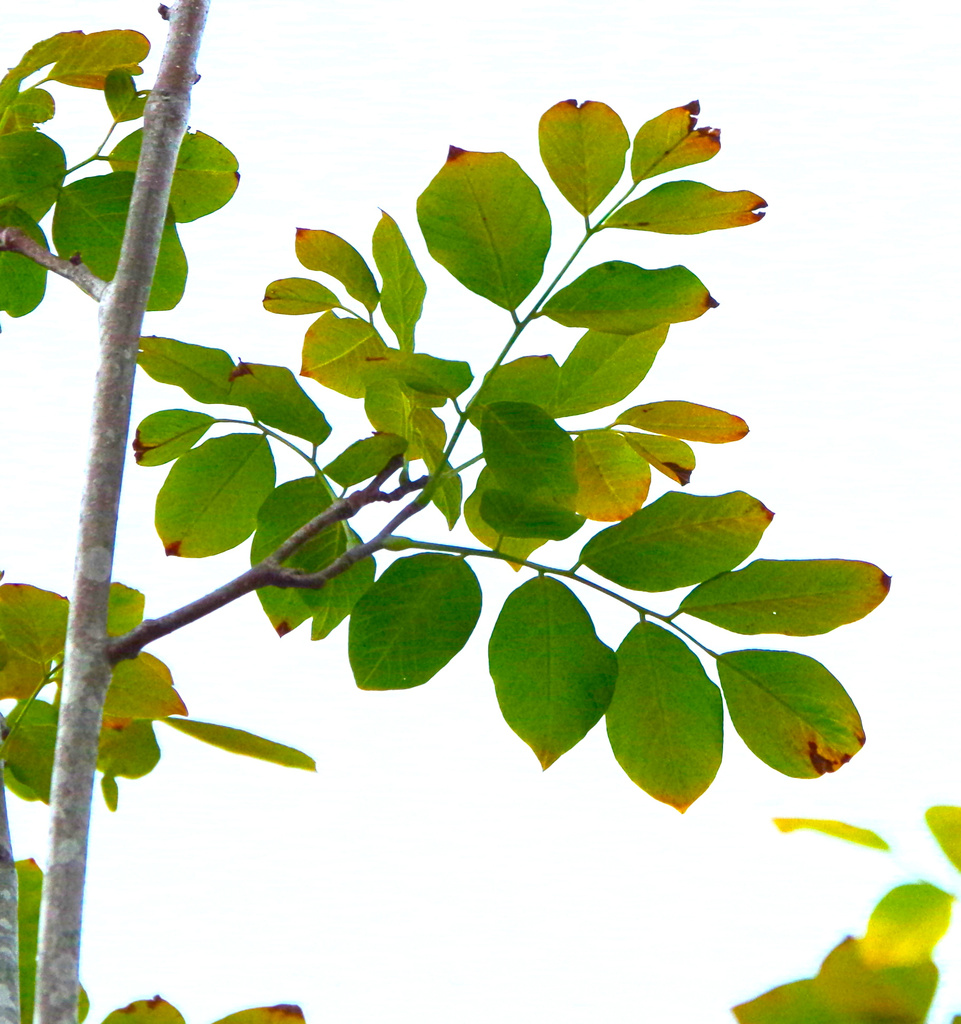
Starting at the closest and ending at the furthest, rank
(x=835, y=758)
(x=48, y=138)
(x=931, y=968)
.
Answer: (x=931, y=968) → (x=835, y=758) → (x=48, y=138)

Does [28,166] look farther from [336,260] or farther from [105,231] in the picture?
[336,260]

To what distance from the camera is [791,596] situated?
461 millimetres

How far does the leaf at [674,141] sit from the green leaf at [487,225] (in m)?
0.06

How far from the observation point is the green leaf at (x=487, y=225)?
45cm

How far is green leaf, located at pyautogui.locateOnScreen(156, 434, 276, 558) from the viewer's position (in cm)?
55

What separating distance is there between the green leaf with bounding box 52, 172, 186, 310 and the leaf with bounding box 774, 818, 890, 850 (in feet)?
1.63

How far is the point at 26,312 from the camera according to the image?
0.66 m

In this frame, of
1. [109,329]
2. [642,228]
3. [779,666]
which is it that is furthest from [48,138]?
[779,666]

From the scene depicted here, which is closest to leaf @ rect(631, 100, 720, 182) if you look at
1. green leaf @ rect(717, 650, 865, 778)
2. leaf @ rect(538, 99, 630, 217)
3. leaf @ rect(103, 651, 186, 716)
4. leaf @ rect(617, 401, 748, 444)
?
leaf @ rect(538, 99, 630, 217)

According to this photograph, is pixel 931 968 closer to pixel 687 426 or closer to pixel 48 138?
pixel 687 426

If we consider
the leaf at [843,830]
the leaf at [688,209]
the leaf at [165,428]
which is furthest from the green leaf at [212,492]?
the leaf at [843,830]

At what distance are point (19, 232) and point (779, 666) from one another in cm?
41

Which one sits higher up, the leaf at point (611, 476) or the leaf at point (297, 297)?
the leaf at point (297, 297)

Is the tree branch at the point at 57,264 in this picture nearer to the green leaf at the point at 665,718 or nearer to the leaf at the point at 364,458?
the leaf at the point at 364,458
